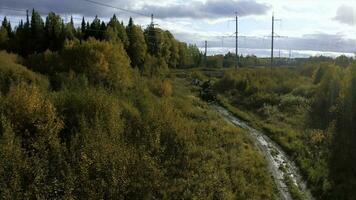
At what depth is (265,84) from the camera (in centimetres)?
6238

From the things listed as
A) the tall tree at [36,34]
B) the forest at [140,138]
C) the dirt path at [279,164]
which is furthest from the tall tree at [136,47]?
the dirt path at [279,164]

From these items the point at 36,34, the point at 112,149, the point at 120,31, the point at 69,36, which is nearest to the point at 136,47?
the point at 120,31

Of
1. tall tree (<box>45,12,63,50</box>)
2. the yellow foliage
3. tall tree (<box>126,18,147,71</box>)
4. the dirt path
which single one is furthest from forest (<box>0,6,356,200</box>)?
tall tree (<box>126,18,147,71</box>)

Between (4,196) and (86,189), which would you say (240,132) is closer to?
(86,189)

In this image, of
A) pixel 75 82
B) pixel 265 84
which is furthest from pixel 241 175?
pixel 265 84

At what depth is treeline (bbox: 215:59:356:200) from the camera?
2977 centimetres

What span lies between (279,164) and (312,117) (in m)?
13.2

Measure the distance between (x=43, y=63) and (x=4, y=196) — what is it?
105ft

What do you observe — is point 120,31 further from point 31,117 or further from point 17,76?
point 31,117

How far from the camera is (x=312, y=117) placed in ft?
144

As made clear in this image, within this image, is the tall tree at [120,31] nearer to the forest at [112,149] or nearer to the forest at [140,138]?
the forest at [140,138]

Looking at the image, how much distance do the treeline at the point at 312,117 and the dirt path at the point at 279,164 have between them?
0.52 meters

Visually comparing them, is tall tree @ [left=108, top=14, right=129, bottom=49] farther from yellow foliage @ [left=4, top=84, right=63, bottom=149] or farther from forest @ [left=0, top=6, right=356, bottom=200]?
yellow foliage @ [left=4, top=84, right=63, bottom=149]

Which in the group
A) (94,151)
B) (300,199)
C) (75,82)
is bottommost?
(300,199)
